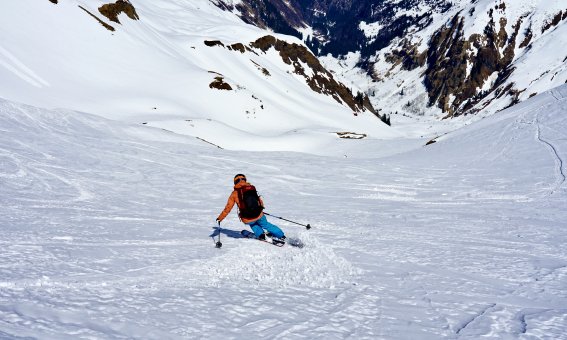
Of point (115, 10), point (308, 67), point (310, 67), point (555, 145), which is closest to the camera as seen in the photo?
point (555, 145)

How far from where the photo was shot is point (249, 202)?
37.2 ft

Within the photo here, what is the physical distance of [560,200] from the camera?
16.3 meters

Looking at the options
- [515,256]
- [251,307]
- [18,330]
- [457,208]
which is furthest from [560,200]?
[18,330]

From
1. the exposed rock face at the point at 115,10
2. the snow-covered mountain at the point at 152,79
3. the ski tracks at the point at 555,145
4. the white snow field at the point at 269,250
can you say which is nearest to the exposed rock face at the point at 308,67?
the snow-covered mountain at the point at 152,79

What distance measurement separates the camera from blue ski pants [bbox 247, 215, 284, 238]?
37.3ft

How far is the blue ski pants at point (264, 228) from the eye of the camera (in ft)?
37.3

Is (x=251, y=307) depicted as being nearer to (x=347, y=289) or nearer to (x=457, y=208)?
(x=347, y=289)

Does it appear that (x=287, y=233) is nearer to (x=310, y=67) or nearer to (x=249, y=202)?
(x=249, y=202)

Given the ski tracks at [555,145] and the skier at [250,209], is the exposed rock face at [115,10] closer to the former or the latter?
the ski tracks at [555,145]

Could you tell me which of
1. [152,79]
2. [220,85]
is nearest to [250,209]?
[152,79]

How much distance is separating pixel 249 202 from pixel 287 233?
2252 mm

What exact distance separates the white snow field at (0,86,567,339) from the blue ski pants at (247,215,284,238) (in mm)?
323

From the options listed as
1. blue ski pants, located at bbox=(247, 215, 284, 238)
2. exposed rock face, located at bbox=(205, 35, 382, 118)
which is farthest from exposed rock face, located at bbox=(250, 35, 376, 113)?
blue ski pants, located at bbox=(247, 215, 284, 238)

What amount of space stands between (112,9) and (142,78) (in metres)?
17.9
